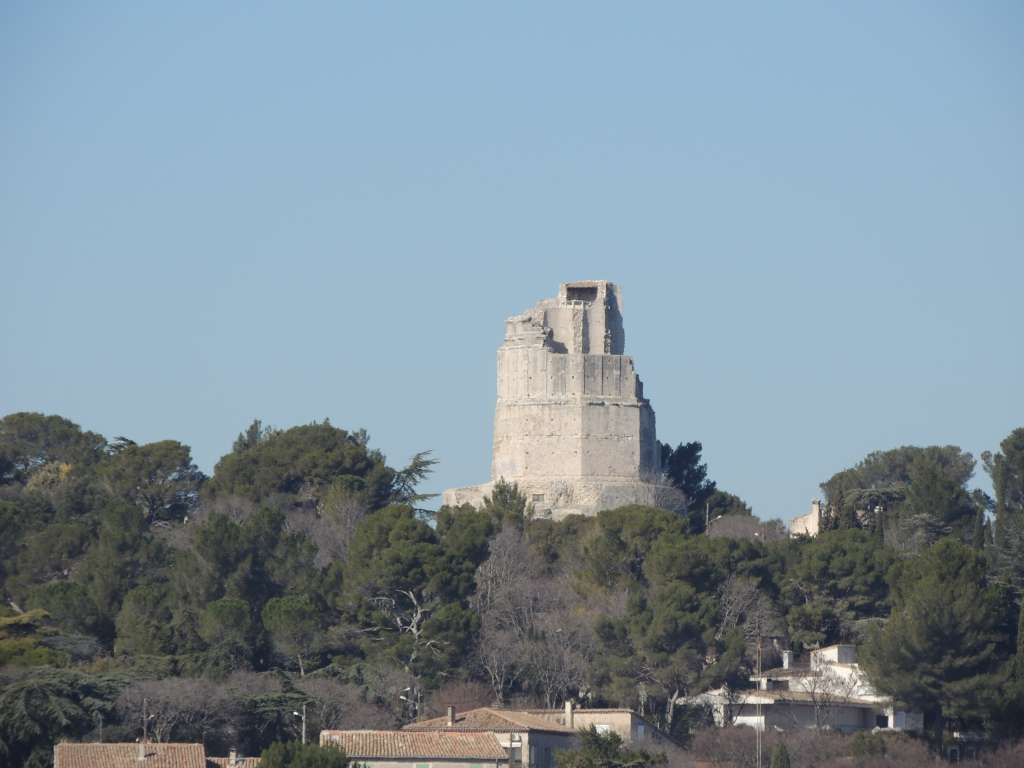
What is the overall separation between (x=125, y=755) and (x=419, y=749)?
14.9 ft

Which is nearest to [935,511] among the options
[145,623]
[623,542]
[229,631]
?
[623,542]

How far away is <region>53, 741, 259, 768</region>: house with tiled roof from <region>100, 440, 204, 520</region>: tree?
21.9 metres

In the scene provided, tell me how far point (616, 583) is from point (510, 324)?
34.7ft

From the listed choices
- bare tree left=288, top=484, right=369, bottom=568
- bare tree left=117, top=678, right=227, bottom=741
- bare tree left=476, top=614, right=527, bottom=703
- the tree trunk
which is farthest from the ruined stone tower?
bare tree left=117, top=678, right=227, bottom=741

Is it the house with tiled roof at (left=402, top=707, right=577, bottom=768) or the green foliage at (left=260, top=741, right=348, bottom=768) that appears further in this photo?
the house with tiled roof at (left=402, top=707, right=577, bottom=768)

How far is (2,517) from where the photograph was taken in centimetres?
5847

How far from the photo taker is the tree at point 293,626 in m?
51.4

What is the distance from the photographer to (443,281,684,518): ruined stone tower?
63.0m

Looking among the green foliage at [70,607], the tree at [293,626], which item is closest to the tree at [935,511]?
the tree at [293,626]

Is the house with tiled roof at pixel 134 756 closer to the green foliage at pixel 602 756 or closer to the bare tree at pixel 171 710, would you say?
the bare tree at pixel 171 710

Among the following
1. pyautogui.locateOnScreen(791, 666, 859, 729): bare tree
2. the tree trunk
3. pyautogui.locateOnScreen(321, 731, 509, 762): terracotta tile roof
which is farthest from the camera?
pyautogui.locateOnScreen(791, 666, 859, 729): bare tree

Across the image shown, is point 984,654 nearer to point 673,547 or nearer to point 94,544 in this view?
point 673,547

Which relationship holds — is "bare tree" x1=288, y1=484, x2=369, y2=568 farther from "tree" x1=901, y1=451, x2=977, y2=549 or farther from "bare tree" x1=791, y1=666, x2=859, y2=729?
"tree" x1=901, y1=451, x2=977, y2=549

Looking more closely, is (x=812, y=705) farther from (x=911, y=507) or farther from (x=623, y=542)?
(x=911, y=507)
